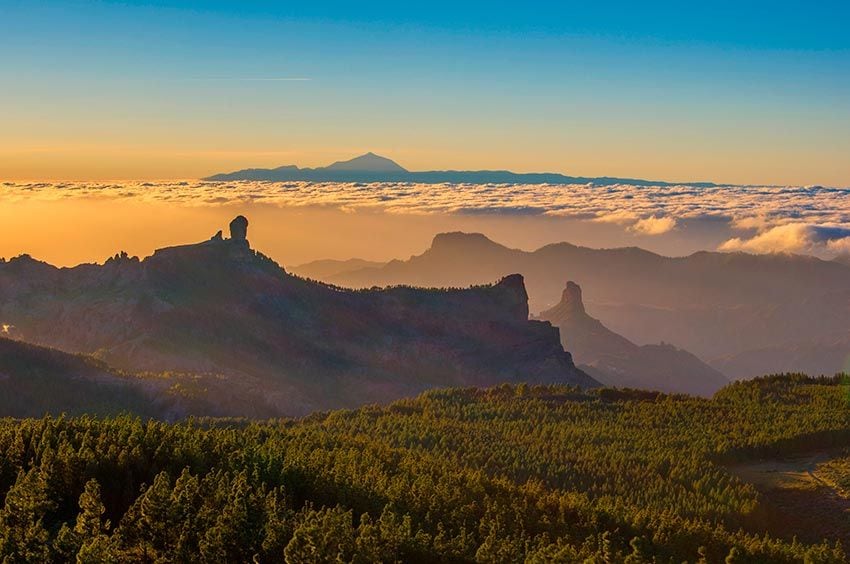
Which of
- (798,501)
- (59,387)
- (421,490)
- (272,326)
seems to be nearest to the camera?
(421,490)

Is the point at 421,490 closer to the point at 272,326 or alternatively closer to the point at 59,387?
the point at 59,387

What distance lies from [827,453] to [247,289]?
361 feet

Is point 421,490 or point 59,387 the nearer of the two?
point 421,490

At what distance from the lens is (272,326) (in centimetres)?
13938

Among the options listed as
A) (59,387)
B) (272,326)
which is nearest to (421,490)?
(59,387)

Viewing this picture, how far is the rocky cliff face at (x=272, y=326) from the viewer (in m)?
127

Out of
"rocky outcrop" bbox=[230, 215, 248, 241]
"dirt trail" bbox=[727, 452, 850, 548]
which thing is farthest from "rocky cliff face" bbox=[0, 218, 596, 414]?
"dirt trail" bbox=[727, 452, 850, 548]

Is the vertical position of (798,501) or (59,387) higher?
(798,501)

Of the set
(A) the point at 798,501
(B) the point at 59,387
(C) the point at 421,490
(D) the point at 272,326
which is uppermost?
(C) the point at 421,490

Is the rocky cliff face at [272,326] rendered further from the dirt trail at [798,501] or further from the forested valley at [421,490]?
the dirt trail at [798,501]

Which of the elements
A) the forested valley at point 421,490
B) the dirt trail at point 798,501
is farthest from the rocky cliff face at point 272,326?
the dirt trail at point 798,501

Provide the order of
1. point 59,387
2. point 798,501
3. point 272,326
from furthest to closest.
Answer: point 272,326 → point 59,387 → point 798,501

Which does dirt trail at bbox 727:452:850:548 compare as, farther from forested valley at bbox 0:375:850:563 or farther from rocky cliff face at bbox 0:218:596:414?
rocky cliff face at bbox 0:218:596:414

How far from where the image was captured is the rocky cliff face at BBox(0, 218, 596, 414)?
127 metres
